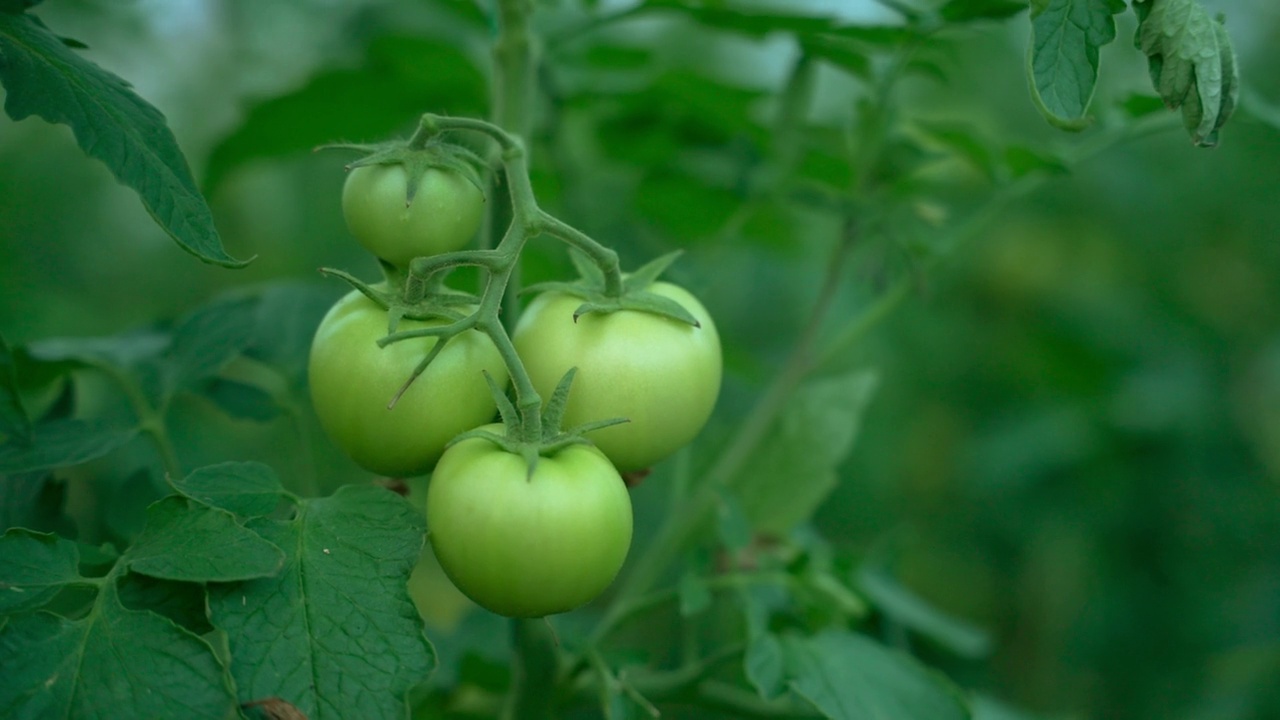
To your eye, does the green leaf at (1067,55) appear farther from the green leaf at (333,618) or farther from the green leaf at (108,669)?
the green leaf at (108,669)

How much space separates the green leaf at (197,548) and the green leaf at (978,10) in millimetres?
608

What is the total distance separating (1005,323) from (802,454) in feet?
4.22

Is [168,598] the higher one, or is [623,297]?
[623,297]

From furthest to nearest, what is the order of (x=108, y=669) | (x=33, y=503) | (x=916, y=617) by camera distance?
(x=916, y=617)
(x=33, y=503)
(x=108, y=669)

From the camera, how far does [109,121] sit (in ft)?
1.87

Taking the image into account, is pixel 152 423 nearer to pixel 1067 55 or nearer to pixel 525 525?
pixel 525 525

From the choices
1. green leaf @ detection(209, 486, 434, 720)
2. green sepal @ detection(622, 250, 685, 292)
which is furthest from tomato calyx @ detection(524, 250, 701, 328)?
green leaf @ detection(209, 486, 434, 720)

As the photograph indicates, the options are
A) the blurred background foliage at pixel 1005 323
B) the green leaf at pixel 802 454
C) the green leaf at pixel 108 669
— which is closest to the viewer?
the green leaf at pixel 108 669

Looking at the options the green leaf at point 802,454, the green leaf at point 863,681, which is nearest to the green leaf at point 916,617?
the green leaf at point 802,454

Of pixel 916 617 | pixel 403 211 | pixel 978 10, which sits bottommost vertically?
pixel 916 617

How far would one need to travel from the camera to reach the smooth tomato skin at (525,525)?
0.54 metres

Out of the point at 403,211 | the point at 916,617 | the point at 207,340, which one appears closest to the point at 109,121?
the point at 403,211

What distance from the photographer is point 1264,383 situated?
1.91 metres

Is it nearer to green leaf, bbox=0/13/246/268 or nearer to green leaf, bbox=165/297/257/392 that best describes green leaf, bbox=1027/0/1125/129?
green leaf, bbox=0/13/246/268
